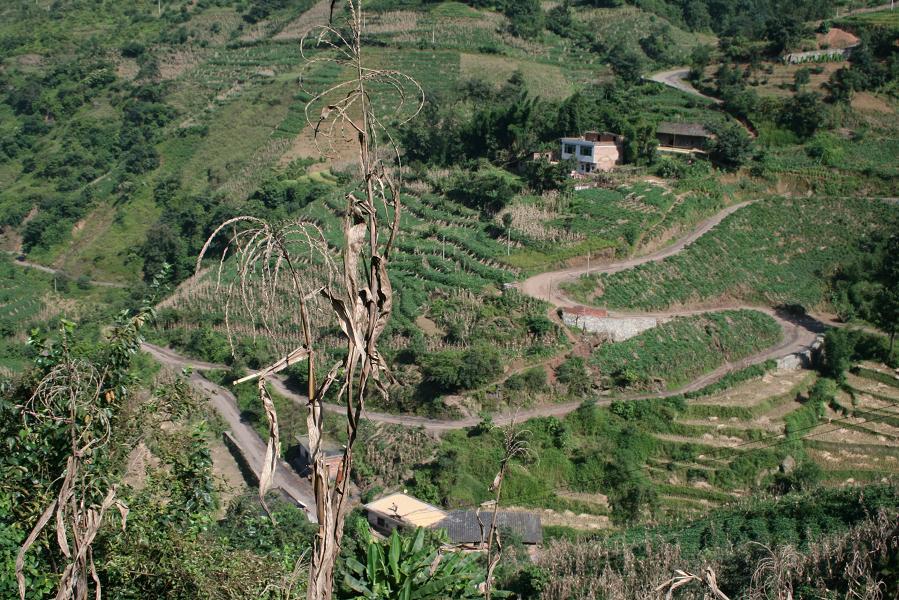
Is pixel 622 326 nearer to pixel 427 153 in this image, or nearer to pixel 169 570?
pixel 427 153

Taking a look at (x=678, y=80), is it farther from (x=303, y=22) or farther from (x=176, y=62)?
(x=176, y=62)

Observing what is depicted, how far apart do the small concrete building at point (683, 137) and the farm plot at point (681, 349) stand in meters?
8.90

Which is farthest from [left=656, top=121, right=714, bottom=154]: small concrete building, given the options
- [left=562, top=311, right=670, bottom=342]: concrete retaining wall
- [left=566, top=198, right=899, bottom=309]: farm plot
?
[left=562, top=311, right=670, bottom=342]: concrete retaining wall

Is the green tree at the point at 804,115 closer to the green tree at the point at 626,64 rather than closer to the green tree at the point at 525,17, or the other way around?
the green tree at the point at 626,64

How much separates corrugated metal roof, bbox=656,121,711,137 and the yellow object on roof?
18.9 meters

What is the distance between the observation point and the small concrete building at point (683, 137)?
32844 mm

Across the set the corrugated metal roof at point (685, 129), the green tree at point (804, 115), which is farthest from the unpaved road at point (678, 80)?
the corrugated metal roof at point (685, 129)

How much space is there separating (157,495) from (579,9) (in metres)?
50.1

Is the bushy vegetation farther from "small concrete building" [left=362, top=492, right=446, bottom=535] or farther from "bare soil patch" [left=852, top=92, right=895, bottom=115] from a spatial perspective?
"bare soil patch" [left=852, top=92, right=895, bottom=115]

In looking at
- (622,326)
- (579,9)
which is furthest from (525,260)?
(579,9)

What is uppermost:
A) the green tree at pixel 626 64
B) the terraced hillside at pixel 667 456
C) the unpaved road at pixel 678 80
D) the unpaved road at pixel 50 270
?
the green tree at pixel 626 64

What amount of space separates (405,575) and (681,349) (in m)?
19.2

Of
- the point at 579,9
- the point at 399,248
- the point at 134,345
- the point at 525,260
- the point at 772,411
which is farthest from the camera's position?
the point at 579,9

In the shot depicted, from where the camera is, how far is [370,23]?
49.8 m
